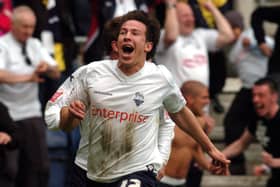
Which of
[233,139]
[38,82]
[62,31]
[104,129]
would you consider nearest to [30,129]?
[38,82]

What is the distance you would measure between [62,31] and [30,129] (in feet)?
5.30

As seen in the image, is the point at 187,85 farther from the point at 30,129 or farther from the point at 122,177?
the point at 122,177

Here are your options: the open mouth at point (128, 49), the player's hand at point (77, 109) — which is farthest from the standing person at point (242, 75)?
the player's hand at point (77, 109)

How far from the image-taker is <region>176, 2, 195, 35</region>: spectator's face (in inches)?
475

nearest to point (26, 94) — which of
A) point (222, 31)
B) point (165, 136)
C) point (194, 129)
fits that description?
point (222, 31)

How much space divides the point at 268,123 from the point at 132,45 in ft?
13.7

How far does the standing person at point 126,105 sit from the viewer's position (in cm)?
766

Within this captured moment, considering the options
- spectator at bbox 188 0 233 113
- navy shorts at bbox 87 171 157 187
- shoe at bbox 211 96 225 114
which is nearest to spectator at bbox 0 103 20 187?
navy shorts at bbox 87 171 157 187

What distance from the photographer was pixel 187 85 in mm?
10758

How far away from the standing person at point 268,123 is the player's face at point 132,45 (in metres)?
3.79

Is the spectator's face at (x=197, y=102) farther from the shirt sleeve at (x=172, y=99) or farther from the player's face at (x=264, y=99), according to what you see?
the shirt sleeve at (x=172, y=99)

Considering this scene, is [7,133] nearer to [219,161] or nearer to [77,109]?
[219,161]

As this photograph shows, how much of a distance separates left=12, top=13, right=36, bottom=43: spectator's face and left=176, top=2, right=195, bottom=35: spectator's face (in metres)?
1.87

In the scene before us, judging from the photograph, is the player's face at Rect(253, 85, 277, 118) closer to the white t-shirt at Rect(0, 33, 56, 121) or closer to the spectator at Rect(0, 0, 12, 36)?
the white t-shirt at Rect(0, 33, 56, 121)
